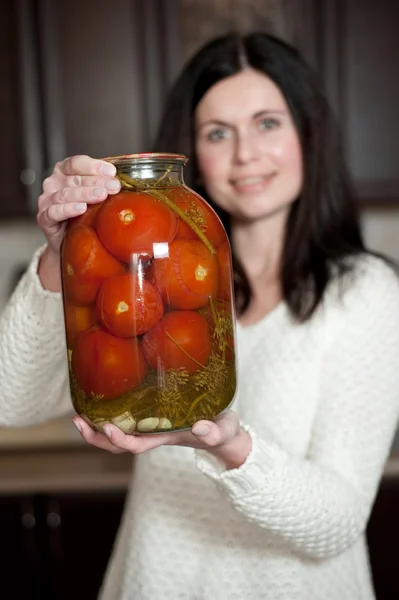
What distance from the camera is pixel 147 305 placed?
28.1 inches

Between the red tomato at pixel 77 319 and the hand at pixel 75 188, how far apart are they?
9cm

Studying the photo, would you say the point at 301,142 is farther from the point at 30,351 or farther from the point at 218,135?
the point at 30,351

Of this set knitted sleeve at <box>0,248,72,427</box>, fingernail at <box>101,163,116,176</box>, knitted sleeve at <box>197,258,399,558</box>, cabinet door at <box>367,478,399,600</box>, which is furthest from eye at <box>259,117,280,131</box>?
cabinet door at <box>367,478,399,600</box>

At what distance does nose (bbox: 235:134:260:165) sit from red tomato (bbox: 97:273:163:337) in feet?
1.56

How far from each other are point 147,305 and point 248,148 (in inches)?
19.5

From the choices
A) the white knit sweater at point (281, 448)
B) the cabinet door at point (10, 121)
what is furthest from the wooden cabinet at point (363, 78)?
the white knit sweater at point (281, 448)

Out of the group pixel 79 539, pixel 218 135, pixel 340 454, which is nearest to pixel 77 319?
pixel 340 454

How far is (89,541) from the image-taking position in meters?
2.00

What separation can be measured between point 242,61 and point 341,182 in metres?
0.24

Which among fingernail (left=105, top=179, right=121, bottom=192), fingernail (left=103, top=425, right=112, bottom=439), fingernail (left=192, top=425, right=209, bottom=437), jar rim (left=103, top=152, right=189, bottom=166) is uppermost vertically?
jar rim (left=103, top=152, right=189, bottom=166)

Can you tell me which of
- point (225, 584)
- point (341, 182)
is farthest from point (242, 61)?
point (225, 584)

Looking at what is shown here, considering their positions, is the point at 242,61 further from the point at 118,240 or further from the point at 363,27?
the point at 363,27

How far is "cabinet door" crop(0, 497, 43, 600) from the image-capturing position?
1975 mm

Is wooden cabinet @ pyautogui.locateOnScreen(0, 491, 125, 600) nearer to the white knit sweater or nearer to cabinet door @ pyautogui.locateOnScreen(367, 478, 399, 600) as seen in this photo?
cabinet door @ pyautogui.locateOnScreen(367, 478, 399, 600)
